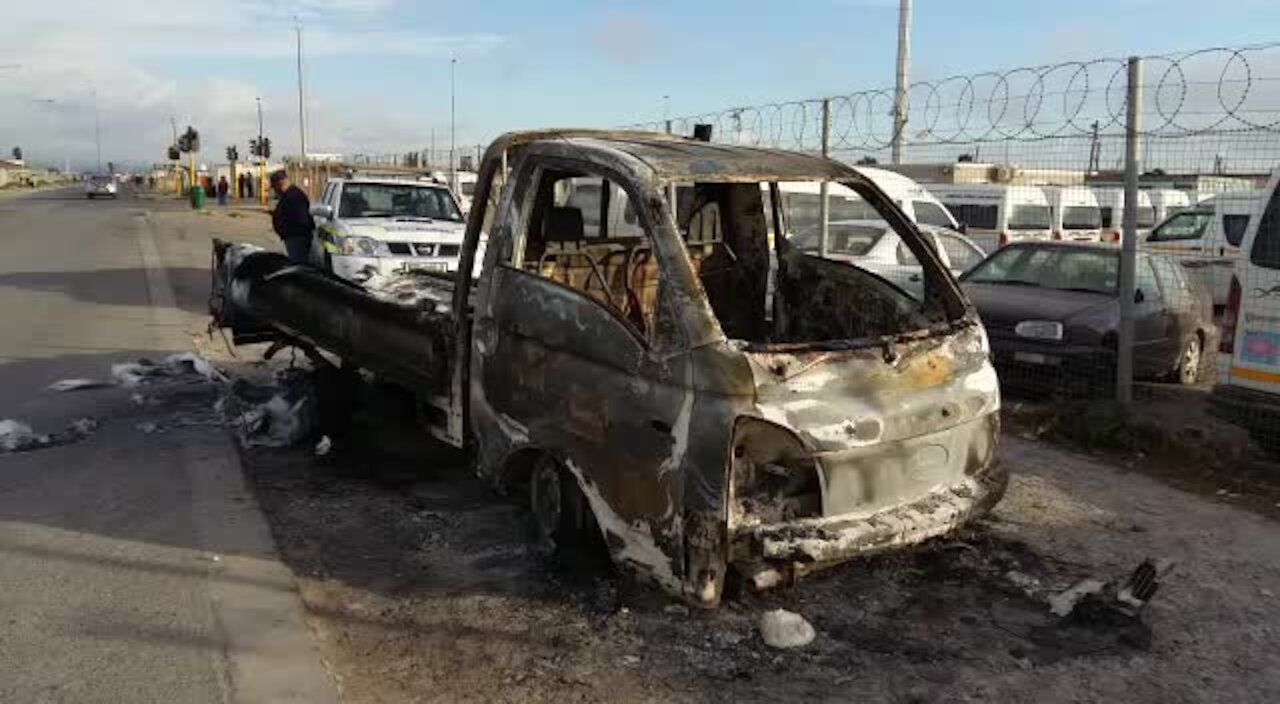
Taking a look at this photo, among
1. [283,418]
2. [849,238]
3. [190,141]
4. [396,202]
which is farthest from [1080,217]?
[190,141]

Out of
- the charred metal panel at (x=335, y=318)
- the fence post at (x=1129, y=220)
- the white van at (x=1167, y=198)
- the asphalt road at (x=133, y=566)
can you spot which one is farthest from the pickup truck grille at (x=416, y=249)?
the white van at (x=1167, y=198)

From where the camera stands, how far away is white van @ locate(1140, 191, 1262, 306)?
40.4 ft

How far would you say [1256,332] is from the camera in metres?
6.44

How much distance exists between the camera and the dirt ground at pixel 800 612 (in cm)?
394

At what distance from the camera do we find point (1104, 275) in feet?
31.9

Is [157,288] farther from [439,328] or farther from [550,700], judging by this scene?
[550,700]

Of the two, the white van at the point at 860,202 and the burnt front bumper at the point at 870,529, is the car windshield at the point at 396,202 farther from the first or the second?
the burnt front bumper at the point at 870,529

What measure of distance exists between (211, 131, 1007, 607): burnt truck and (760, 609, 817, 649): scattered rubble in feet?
0.95

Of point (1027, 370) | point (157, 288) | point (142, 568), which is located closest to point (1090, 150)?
point (1027, 370)

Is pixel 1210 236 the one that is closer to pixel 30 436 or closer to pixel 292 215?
pixel 292 215

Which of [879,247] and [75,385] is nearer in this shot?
[75,385]

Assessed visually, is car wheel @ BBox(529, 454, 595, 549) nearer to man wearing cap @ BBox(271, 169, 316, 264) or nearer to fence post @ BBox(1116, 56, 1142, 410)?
fence post @ BBox(1116, 56, 1142, 410)

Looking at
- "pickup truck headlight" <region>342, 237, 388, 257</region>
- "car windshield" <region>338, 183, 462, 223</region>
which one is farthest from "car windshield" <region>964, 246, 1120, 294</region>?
"car windshield" <region>338, 183, 462, 223</region>

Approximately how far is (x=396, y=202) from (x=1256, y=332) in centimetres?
1124
